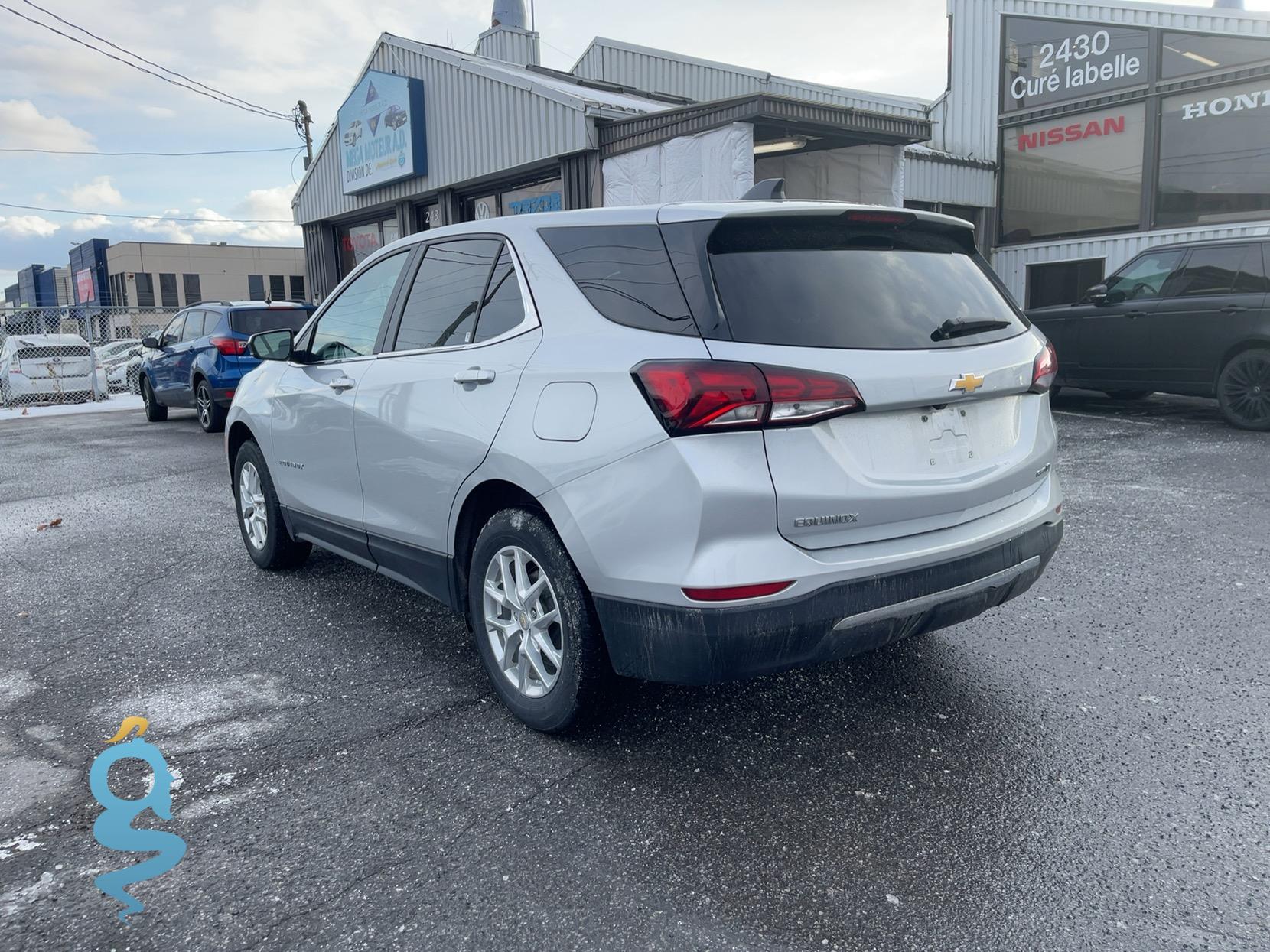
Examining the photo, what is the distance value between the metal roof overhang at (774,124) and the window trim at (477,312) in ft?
23.2

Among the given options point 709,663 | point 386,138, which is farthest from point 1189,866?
point 386,138

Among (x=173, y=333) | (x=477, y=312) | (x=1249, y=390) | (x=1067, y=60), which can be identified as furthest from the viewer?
(x=1067, y=60)

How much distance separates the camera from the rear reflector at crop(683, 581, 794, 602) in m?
2.61

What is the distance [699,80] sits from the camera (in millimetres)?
19531

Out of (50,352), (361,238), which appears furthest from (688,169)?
(50,352)

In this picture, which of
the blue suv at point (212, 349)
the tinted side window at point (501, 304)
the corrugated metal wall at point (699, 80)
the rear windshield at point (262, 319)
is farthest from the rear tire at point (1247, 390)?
the corrugated metal wall at point (699, 80)

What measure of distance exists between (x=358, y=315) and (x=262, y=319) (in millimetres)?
8311

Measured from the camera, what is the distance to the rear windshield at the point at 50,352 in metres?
18.2

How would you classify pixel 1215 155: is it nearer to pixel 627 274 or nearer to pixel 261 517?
pixel 261 517

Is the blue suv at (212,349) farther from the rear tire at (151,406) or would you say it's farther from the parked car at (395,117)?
the parked car at (395,117)

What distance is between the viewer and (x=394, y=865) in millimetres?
2555

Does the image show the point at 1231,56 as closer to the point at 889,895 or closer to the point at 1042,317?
the point at 1042,317

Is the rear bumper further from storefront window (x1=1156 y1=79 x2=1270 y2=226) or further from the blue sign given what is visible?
the blue sign

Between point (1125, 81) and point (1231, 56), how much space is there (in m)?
1.60
